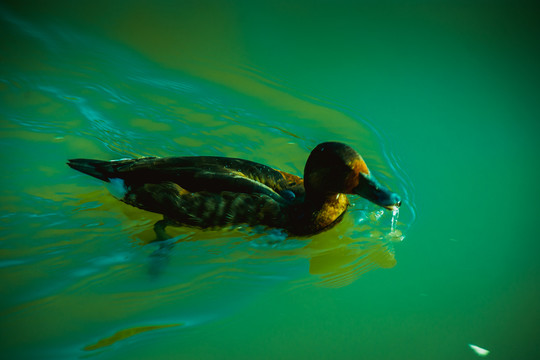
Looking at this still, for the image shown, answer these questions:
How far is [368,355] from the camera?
316 centimetres

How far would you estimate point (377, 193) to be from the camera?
3811 millimetres

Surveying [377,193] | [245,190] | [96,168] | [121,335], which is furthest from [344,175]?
[96,168]

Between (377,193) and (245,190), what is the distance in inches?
41.1

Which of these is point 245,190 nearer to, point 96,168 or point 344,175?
point 344,175

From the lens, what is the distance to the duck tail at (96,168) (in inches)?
167

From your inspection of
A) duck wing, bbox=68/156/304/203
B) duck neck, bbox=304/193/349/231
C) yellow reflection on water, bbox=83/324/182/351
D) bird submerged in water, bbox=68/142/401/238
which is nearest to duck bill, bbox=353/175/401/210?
bird submerged in water, bbox=68/142/401/238

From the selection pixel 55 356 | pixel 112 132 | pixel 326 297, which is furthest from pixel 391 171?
pixel 55 356

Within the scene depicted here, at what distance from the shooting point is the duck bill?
3.77m

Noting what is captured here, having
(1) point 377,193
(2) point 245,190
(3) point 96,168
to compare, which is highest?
(1) point 377,193

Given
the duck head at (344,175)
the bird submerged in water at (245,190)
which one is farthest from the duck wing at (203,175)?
the duck head at (344,175)

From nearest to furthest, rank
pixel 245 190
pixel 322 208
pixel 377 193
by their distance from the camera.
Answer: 1. pixel 377 193
2. pixel 245 190
3. pixel 322 208

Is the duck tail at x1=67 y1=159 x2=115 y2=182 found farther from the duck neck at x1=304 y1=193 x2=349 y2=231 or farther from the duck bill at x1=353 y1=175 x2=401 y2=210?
the duck bill at x1=353 y1=175 x2=401 y2=210

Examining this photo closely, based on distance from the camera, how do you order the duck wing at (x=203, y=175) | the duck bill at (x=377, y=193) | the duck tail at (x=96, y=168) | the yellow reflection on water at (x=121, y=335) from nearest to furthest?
the yellow reflection on water at (x=121, y=335) → the duck bill at (x=377, y=193) → the duck wing at (x=203, y=175) → the duck tail at (x=96, y=168)

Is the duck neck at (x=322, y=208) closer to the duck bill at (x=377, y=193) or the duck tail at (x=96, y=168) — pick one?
the duck bill at (x=377, y=193)
